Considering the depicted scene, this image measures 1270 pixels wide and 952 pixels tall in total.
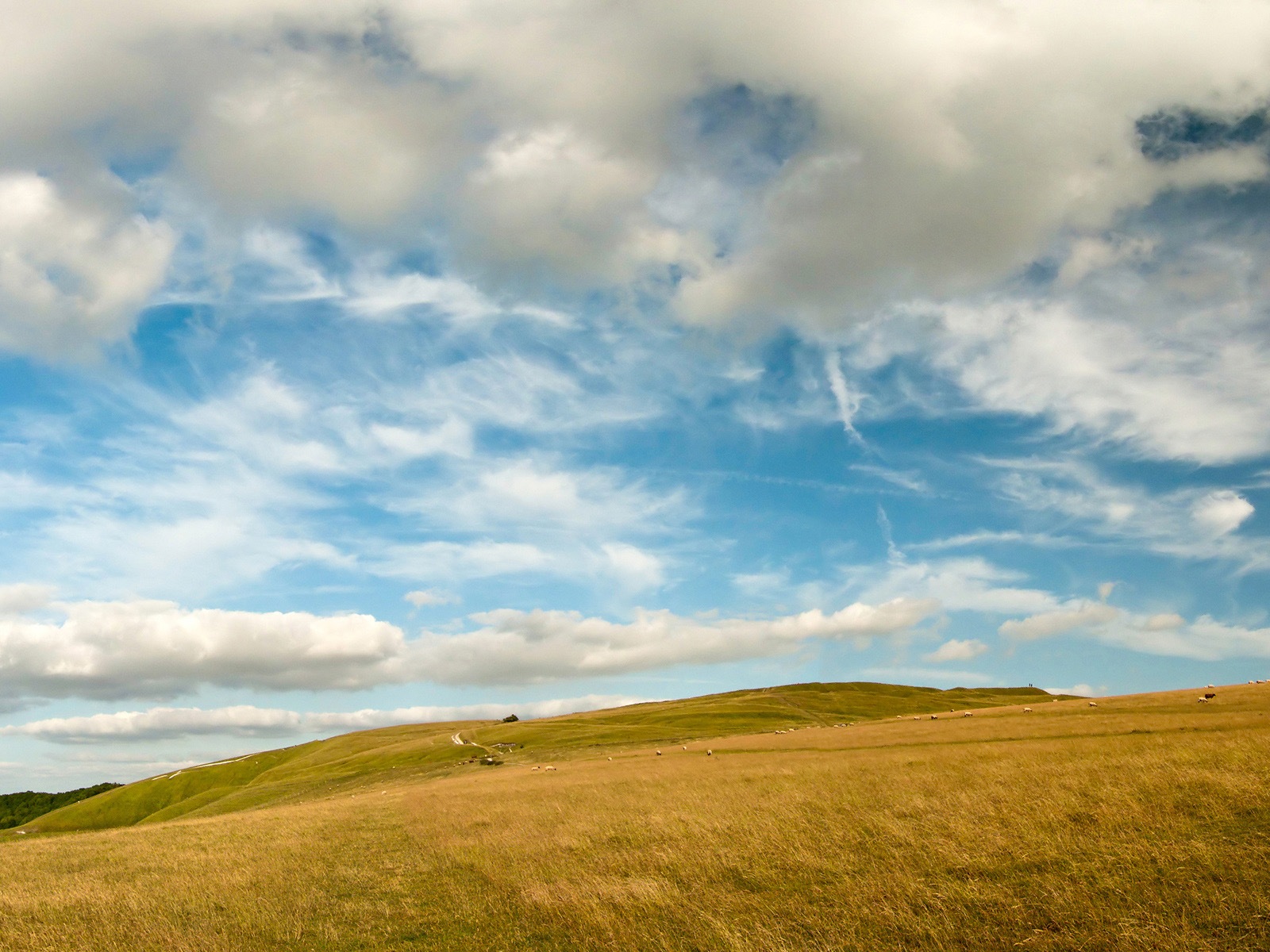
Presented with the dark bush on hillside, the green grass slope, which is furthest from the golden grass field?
the dark bush on hillside

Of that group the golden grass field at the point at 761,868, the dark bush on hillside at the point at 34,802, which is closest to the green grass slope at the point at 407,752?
the golden grass field at the point at 761,868

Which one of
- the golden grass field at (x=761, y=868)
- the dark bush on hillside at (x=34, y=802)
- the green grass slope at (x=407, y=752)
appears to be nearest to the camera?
the golden grass field at (x=761, y=868)

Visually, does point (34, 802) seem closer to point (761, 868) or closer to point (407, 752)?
point (407, 752)

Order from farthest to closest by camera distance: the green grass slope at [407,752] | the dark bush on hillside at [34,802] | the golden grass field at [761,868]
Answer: the dark bush on hillside at [34,802] < the green grass slope at [407,752] < the golden grass field at [761,868]

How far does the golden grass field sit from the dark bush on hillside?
18714 cm

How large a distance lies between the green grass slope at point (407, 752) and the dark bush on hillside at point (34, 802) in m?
66.9

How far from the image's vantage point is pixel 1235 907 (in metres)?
11.7

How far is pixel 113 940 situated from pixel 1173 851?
22.7m

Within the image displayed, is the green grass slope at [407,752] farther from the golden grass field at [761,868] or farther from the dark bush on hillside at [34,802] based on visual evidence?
the dark bush on hillside at [34,802]

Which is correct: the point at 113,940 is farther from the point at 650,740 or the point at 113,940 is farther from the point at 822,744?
the point at 650,740

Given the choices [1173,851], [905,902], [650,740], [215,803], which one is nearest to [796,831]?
[905,902]

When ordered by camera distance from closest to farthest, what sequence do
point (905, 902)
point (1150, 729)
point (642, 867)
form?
point (905, 902) < point (642, 867) < point (1150, 729)

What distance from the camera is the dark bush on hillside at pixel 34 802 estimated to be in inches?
6683

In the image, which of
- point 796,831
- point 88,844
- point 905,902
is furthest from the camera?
point 88,844
